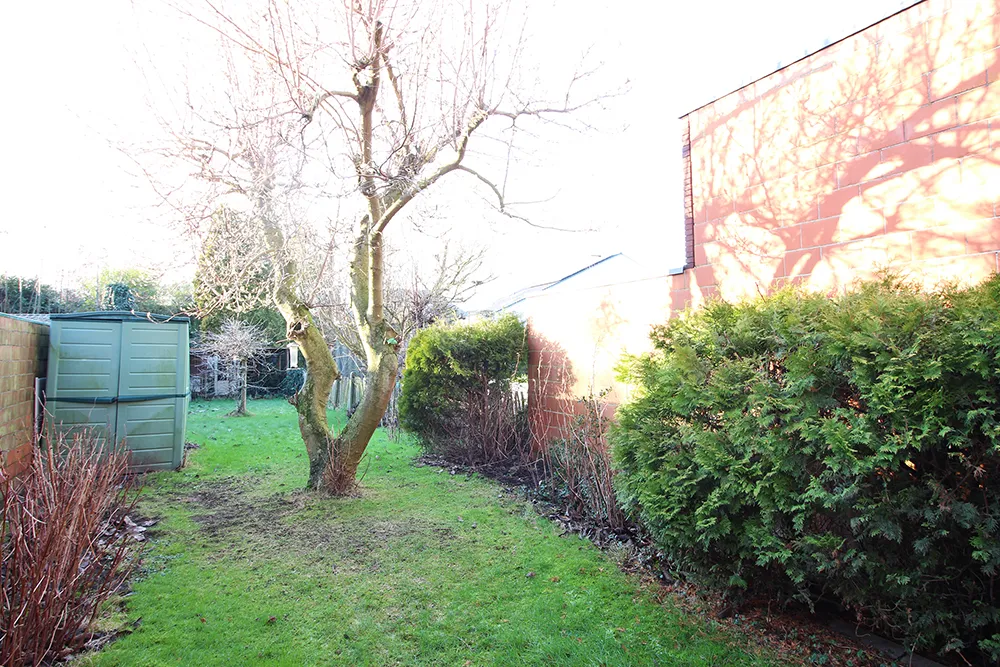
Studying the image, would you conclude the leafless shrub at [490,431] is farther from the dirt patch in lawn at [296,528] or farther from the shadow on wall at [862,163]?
the shadow on wall at [862,163]

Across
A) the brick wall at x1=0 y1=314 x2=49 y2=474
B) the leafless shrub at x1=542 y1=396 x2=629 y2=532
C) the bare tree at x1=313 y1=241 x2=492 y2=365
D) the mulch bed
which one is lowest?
the mulch bed

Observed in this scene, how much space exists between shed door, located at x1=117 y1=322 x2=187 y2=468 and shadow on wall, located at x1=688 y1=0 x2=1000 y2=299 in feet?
22.0

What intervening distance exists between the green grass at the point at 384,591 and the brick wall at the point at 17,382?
4.10 ft

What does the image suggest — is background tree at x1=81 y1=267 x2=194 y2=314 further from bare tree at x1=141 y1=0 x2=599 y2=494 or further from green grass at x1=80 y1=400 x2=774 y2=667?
bare tree at x1=141 y1=0 x2=599 y2=494

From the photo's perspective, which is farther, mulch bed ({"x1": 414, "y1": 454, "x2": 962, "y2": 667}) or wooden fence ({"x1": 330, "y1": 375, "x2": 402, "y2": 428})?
wooden fence ({"x1": 330, "y1": 375, "x2": 402, "y2": 428})

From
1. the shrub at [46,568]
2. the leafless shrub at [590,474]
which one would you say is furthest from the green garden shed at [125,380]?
the leafless shrub at [590,474]

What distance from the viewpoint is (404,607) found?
3586mm

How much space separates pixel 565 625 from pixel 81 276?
1741 cm

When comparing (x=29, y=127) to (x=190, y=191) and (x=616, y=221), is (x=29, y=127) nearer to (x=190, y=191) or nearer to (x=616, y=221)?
(x=190, y=191)

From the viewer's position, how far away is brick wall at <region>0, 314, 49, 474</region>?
475 cm

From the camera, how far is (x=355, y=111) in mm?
5543

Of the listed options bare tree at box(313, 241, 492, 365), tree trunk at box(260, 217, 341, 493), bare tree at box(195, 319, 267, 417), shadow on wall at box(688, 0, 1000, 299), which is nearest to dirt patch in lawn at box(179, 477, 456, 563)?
tree trunk at box(260, 217, 341, 493)

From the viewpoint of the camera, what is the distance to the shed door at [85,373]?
6422mm

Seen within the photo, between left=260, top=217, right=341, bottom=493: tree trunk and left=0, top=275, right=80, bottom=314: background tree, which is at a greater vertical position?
left=0, top=275, right=80, bottom=314: background tree
